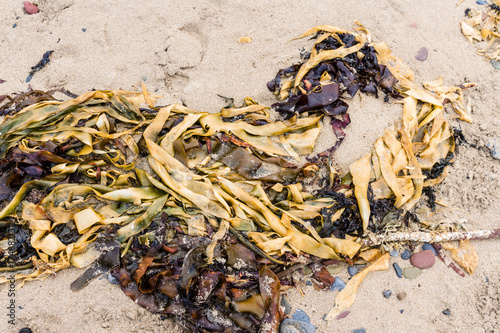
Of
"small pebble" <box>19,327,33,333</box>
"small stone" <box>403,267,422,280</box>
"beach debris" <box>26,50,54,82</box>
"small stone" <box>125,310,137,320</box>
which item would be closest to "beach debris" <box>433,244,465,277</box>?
"small stone" <box>403,267,422,280</box>

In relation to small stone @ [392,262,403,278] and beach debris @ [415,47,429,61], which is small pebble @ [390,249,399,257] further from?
beach debris @ [415,47,429,61]

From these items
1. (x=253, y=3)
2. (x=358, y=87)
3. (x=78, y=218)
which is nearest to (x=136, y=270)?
(x=78, y=218)

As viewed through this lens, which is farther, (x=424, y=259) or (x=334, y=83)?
(x=334, y=83)

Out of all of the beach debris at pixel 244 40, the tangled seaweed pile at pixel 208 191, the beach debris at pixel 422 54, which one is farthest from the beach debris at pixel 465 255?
the beach debris at pixel 244 40

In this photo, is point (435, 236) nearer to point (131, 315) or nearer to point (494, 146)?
point (494, 146)

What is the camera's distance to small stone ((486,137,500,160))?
2084mm

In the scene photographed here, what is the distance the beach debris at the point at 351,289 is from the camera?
170 centimetres

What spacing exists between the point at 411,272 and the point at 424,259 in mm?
103

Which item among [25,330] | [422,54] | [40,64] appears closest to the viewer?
[25,330]

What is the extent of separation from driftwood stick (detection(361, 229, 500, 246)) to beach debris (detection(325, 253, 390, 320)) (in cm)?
10

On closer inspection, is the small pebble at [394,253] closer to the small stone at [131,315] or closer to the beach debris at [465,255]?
the beach debris at [465,255]

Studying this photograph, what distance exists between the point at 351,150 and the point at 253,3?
4.72 ft

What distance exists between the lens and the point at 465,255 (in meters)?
1.84

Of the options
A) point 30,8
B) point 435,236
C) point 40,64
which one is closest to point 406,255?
point 435,236
